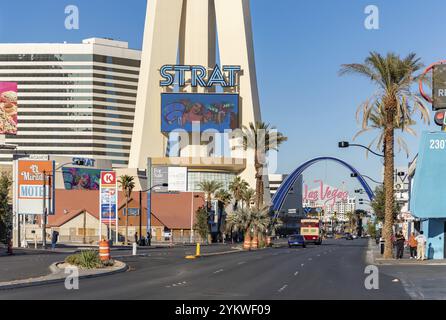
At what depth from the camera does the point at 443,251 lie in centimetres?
4591

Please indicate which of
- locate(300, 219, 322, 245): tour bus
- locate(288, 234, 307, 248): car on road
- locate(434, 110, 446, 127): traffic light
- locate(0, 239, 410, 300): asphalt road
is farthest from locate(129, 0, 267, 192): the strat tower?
locate(0, 239, 410, 300): asphalt road

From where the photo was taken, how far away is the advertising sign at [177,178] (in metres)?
142

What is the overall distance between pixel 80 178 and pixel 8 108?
7560 cm

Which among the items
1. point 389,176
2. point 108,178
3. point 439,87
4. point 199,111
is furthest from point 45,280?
point 199,111

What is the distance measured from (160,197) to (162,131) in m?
23.8

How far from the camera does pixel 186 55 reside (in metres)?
151

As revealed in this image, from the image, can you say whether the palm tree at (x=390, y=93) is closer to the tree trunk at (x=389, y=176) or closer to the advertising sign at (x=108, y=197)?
the tree trunk at (x=389, y=176)

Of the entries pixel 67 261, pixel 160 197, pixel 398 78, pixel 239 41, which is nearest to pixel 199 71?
pixel 239 41

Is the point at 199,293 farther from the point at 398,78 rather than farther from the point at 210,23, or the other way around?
the point at 210,23

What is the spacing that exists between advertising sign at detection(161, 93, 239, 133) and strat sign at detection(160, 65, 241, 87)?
2.31 m

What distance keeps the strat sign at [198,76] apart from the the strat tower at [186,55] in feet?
1.37

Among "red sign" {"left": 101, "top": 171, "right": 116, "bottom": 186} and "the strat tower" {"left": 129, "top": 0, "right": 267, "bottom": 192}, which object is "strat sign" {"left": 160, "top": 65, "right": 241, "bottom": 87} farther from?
"red sign" {"left": 101, "top": 171, "right": 116, "bottom": 186}

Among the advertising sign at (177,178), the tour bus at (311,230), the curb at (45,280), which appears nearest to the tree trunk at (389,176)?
the curb at (45,280)

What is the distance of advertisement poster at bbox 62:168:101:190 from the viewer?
528 ft
